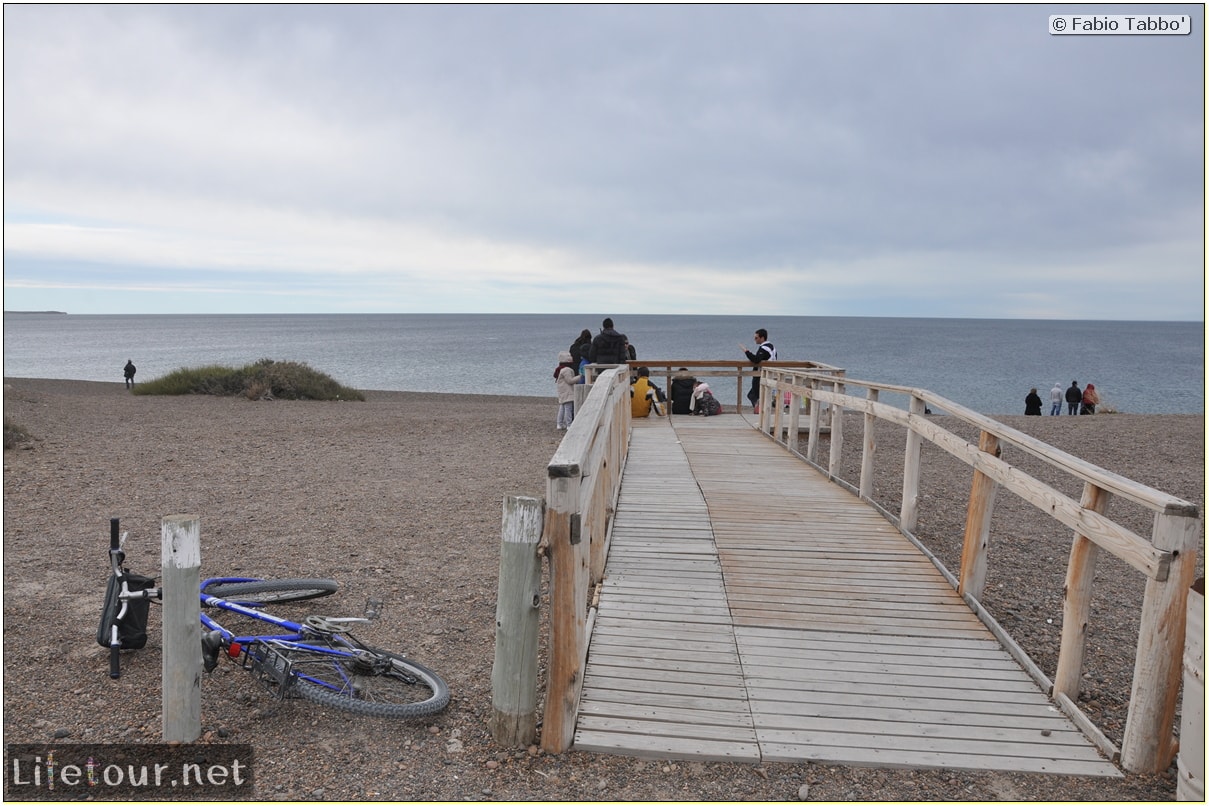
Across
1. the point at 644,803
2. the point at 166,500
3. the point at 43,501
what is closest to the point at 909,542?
the point at 644,803

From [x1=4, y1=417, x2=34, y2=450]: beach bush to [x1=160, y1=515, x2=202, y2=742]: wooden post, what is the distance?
31.9 feet

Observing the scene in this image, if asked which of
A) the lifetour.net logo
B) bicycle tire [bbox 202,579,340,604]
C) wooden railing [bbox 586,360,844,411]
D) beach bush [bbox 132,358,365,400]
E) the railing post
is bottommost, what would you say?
the lifetour.net logo

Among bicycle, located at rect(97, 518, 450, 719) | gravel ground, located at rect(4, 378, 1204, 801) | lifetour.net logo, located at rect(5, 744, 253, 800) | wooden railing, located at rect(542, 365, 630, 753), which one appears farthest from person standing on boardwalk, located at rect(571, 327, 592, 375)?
lifetour.net logo, located at rect(5, 744, 253, 800)

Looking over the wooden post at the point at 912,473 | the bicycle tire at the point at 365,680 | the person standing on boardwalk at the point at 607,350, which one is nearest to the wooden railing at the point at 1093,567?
the wooden post at the point at 912,473

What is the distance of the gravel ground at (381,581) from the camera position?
10.8 feet

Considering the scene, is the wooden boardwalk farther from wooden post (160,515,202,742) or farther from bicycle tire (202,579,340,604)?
bicycle tire (202,579,340,604)

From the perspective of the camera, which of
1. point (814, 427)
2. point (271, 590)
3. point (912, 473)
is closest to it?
point (271, 590)

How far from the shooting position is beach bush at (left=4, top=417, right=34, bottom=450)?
1127 centimetres

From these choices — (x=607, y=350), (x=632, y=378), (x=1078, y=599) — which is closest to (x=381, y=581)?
(x=1078, y=599)

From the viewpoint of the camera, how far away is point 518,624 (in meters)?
3.43

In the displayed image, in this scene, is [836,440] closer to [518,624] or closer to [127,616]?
[518,624]

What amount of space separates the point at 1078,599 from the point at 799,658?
1.34 metres

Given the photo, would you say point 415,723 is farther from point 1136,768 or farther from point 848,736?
point 1136,768

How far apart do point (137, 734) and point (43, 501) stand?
5.82 meters
